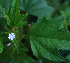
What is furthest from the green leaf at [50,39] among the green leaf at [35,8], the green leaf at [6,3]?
the green leaf at [35,8]

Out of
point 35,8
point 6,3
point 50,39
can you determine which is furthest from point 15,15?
point 35,8

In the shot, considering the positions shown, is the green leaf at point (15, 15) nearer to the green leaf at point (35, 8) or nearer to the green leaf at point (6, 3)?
the green leaf at point (6, 3)

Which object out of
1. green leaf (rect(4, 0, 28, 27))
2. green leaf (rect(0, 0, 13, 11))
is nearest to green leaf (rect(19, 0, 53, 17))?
green leaf (rect(0, 0, 13, 11))

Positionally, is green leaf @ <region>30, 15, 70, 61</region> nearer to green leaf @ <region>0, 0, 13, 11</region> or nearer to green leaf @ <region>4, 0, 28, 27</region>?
green leaf @ <region>4, 0, 28, 27</region>

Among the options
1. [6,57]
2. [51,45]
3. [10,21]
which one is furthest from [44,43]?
[6,57]

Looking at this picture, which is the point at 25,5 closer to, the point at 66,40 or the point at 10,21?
the point at 10,21

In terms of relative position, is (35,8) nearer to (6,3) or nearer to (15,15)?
(6,3)
